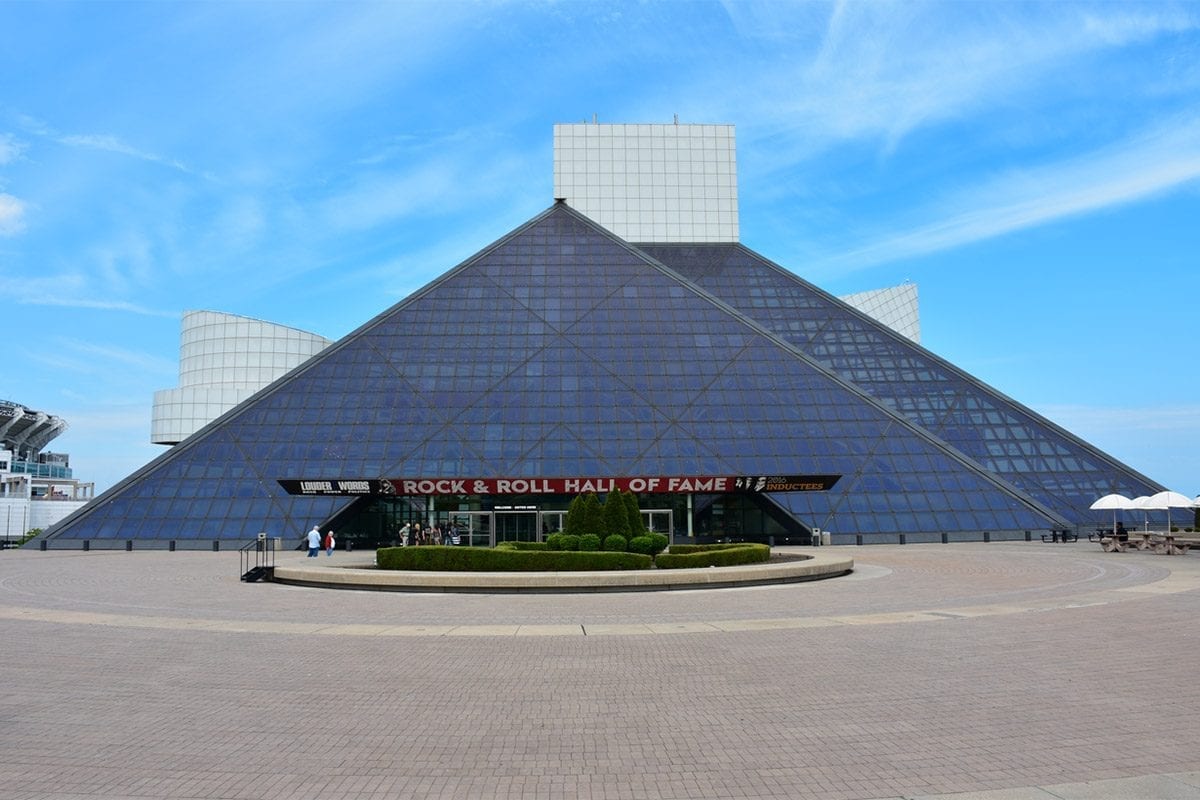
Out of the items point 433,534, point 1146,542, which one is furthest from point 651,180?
point 1146,542

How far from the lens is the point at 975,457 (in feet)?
163

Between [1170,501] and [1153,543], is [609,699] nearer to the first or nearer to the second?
[1153,543]

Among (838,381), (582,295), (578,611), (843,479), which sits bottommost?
(578,611)

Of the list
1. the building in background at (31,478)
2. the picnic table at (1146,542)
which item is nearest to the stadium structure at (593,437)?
the picnic table at (1146,542)

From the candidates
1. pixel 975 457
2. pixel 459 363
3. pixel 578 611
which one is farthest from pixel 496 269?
pixel 578 611

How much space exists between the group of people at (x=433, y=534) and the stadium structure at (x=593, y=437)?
701 millimetres

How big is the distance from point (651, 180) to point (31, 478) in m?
71.9

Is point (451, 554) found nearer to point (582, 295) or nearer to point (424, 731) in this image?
point (424, 731)

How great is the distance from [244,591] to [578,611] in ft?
31.8

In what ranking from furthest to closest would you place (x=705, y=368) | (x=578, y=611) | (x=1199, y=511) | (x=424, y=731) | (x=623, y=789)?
A: (x=705, y=368)
(x=1199, y=511)
(x=578, y=611)
(x=424, y=731)
(x=623, y=789)

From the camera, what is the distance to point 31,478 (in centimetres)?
9325

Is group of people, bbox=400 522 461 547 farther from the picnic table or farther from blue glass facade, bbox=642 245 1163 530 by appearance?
the picnic table

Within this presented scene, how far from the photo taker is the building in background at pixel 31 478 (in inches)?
2958

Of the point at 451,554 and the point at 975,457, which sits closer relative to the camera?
the point at 451,554
